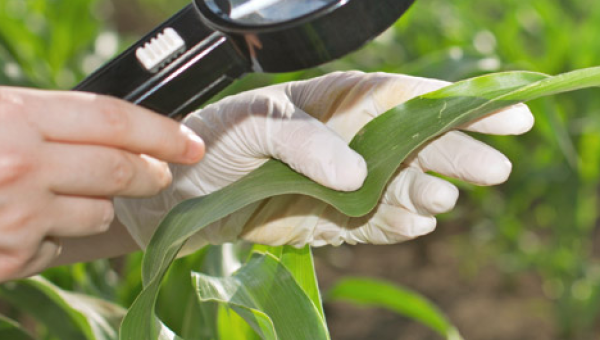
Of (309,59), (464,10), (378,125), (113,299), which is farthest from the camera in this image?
(464,10)

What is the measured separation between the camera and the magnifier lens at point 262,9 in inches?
19.4

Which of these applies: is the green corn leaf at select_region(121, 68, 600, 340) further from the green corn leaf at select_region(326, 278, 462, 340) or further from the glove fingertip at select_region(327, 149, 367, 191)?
the green corn leaf at select_region(326, 278, 462, 340)

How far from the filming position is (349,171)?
24.0 inches

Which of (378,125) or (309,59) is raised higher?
(309,59)

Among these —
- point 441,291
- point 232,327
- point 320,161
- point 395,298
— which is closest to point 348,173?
point 320,161

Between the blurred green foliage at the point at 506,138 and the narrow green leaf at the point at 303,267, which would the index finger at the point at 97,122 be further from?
the blurred green foliage at the point at 506,138

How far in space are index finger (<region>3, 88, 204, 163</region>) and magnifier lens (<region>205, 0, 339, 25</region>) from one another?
9 cm

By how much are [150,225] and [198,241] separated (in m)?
0.05

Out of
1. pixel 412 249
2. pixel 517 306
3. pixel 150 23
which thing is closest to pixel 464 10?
pixel 412 249

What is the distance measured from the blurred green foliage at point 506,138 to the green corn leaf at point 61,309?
10cm

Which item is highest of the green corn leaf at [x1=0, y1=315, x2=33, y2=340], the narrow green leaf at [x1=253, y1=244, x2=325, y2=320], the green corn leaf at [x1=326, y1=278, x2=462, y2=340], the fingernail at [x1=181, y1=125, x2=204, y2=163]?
the fingernail at [x1=181, y1=125, x2=204, y2=163]

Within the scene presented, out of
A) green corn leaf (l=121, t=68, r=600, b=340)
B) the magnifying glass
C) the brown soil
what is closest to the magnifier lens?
the magnifying glass

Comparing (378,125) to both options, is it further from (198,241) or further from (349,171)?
(198,241)

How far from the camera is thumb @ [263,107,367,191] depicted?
2.02ft
